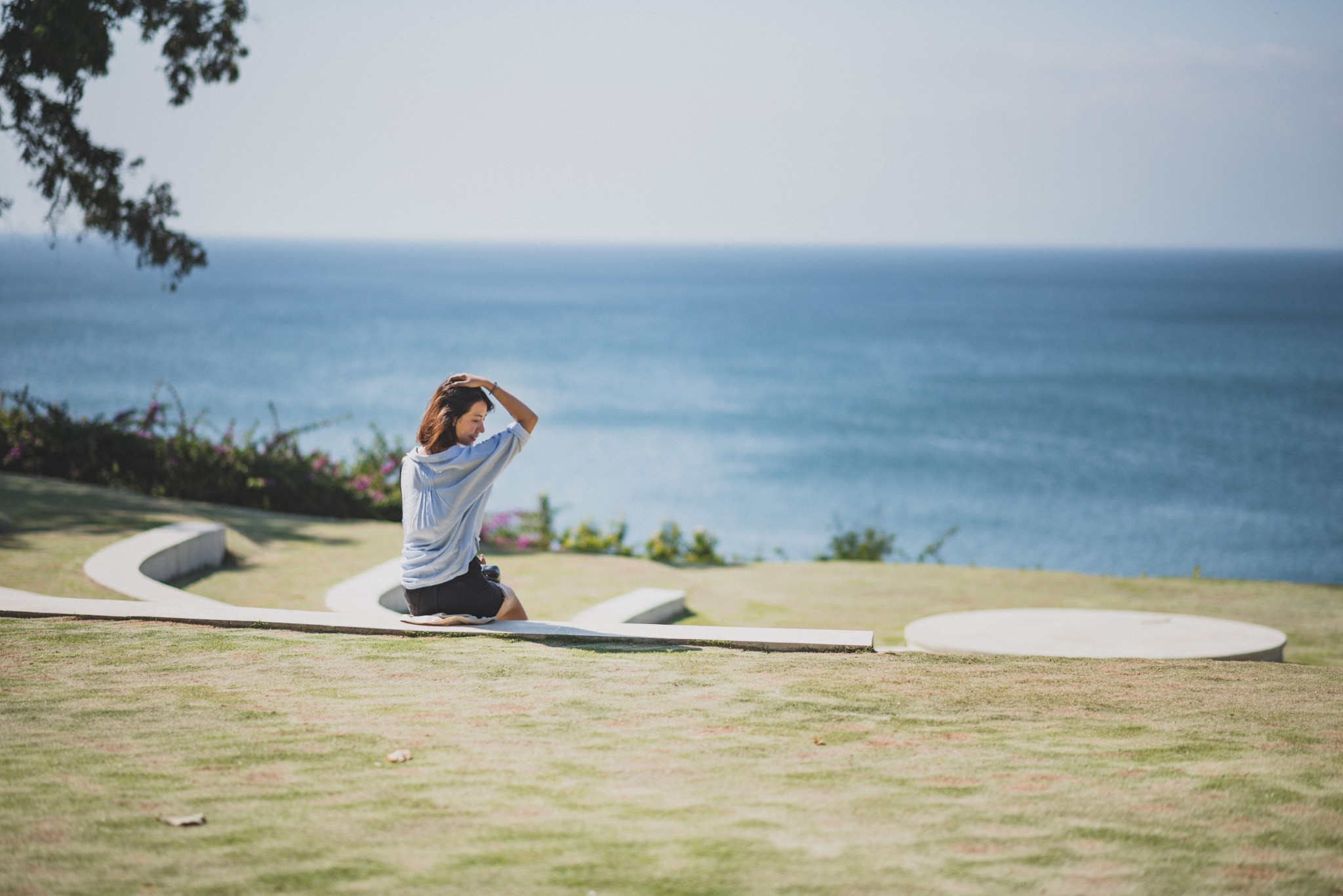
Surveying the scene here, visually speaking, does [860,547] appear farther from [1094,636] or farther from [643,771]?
[643,771]

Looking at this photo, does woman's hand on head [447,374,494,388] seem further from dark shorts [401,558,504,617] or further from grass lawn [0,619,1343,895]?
grass lawn [0,619,1343,895]

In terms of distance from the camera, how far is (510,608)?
6.14m

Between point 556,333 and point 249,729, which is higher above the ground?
point 556,333

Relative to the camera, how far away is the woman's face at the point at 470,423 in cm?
584

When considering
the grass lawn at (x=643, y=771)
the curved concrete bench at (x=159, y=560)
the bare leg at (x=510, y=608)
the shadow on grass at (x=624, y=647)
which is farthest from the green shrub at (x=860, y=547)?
the shadow on grass at (x=624, y=647)

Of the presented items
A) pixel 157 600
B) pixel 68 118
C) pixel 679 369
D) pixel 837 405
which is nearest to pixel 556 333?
pixel 679 369

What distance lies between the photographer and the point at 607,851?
131 inches

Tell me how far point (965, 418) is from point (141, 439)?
49225 millimetres

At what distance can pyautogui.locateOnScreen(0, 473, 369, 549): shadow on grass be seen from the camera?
10227 mm

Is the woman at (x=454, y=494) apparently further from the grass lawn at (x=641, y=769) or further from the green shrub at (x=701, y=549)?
the green shrub at (x=701, y=549)

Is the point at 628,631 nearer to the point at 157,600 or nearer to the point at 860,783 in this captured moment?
the point at 860,783

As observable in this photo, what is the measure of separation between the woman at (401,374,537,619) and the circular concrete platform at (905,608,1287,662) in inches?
114

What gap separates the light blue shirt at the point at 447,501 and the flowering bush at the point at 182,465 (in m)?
8.85

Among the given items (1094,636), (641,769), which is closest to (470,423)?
(641,769)
